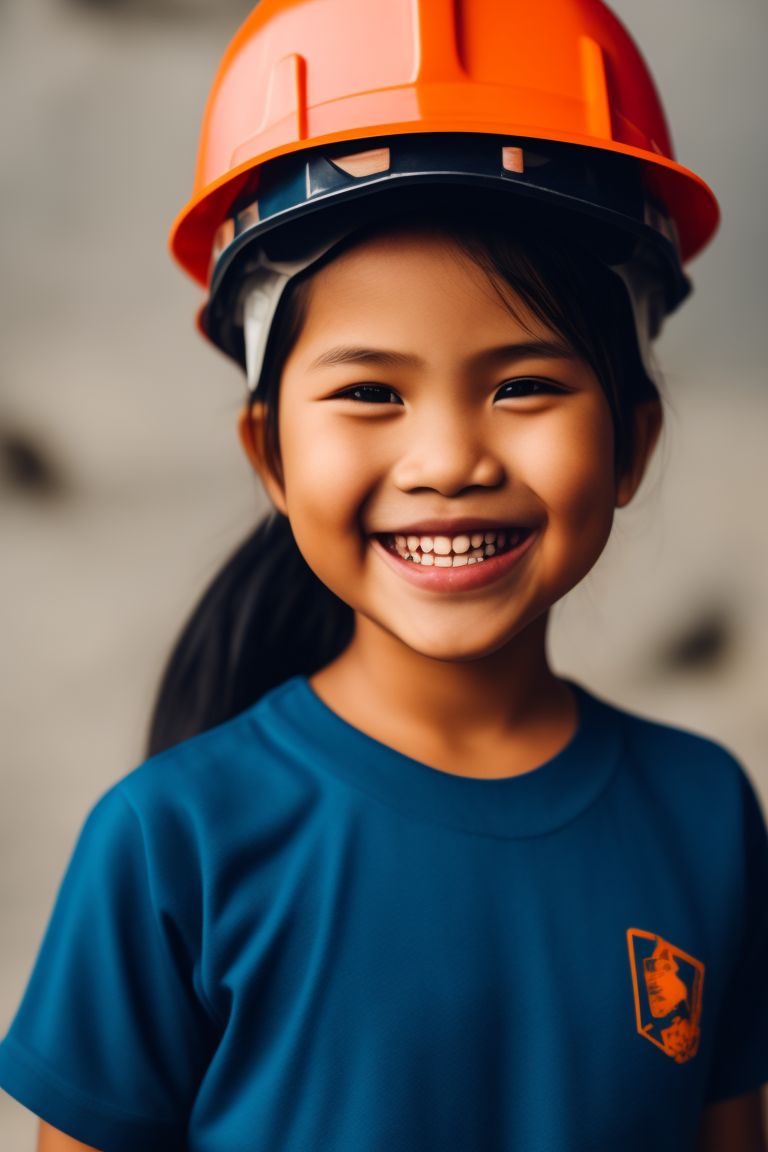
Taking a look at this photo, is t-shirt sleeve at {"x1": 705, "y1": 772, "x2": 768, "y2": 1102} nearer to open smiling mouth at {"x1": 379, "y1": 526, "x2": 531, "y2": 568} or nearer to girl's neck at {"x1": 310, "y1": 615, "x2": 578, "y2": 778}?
girl's neck at {"x1": 310, "y1": 615, "x2": 578, "y2": 778}

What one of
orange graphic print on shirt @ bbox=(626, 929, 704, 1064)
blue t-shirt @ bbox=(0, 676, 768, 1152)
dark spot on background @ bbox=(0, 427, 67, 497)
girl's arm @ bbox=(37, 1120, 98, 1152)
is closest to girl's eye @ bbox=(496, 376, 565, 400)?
blue t-shirt @ bbox=(0, 676, 768, 1152)

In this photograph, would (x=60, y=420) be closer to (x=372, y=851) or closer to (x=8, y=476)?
(x=8, y=476)

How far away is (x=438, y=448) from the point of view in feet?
2.14

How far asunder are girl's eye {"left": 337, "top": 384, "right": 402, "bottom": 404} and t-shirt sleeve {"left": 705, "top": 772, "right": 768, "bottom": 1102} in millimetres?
407

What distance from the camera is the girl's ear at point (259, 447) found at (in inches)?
31.1

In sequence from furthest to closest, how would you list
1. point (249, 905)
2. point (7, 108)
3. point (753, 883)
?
point (7, 108) < point (753, 883) < point (249, 905)

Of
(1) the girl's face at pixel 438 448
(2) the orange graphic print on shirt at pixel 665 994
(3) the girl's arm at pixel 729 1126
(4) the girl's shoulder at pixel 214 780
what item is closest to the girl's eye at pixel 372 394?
(1) the girl's face at pixel 438 448

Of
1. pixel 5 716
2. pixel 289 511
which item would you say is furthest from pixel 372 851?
pixel 5 716

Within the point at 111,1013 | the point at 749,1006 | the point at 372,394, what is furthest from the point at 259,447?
the point at 749,1006

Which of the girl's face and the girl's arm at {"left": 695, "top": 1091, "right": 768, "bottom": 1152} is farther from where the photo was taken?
the girl's arm at {"left": 695, "top": 1091, "right": 768, "bottom": 1152}

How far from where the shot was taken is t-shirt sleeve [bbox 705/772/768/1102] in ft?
2.83

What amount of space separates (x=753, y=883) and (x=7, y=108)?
1012mm

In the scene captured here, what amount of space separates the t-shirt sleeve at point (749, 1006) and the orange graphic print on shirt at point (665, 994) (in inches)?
4.1

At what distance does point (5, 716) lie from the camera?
4.10 ft
